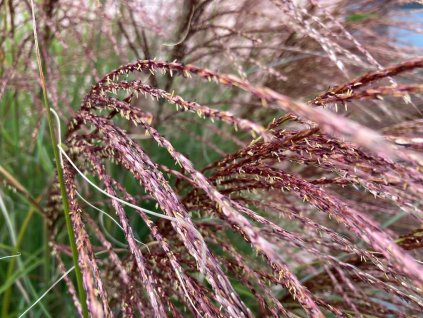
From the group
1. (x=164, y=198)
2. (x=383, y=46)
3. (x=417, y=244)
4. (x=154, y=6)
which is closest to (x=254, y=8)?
(x=383, y=46)

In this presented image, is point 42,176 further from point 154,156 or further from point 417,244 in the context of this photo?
point 417,244

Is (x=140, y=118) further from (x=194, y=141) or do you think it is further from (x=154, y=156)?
(x=194, y=141)

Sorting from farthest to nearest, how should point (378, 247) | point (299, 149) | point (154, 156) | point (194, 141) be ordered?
point (194, 141), point (154, 156), point (299, 149), point (378, 247)

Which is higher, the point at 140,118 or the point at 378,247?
the point at 140,118

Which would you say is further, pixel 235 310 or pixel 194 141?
pixel 194 141

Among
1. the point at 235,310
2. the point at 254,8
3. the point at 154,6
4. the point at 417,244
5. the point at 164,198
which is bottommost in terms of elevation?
the point at 417,244

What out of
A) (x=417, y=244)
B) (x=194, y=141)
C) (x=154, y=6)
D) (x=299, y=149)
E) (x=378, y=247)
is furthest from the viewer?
(x=154, y=6)
